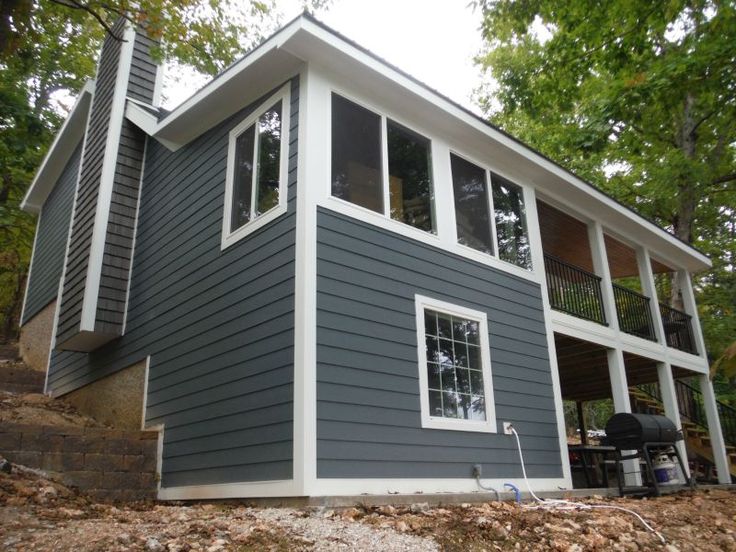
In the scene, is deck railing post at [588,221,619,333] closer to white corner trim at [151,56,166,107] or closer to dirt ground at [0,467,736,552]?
dirt ground at [0,467,736,552]

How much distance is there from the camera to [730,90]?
30.2ft

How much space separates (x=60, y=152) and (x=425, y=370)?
34.2 feet

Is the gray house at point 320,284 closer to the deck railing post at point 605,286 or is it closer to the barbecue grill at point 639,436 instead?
the deck railing post at point 605,286

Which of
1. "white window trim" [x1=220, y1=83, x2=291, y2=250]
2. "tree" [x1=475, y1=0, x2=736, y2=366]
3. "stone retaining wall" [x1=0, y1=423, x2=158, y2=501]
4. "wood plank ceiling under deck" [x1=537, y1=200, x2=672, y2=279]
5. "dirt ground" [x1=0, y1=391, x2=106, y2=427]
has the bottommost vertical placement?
"stone retaining wall" [x1=0, y1=423, x2=158, y2=501]

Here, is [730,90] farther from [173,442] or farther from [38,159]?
[38,159]

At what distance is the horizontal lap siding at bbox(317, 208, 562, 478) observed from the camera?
5609 millimetres

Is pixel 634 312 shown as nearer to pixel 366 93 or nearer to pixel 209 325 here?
pixel 366 93

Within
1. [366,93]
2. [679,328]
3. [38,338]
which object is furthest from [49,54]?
[679,328]

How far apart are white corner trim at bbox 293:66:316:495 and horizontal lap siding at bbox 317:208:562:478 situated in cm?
9

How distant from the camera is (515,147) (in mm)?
8500

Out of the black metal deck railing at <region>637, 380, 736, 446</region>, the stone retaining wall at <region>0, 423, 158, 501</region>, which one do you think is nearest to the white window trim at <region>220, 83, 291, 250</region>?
the stone retaining wall at <region>0, 423, 158, 501</region>

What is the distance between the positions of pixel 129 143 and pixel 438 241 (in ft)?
17.8

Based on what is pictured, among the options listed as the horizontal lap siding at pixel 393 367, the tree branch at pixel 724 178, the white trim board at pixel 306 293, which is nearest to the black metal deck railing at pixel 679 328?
the horizontal lap siding at pixel 393 367

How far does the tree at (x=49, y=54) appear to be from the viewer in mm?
7059
